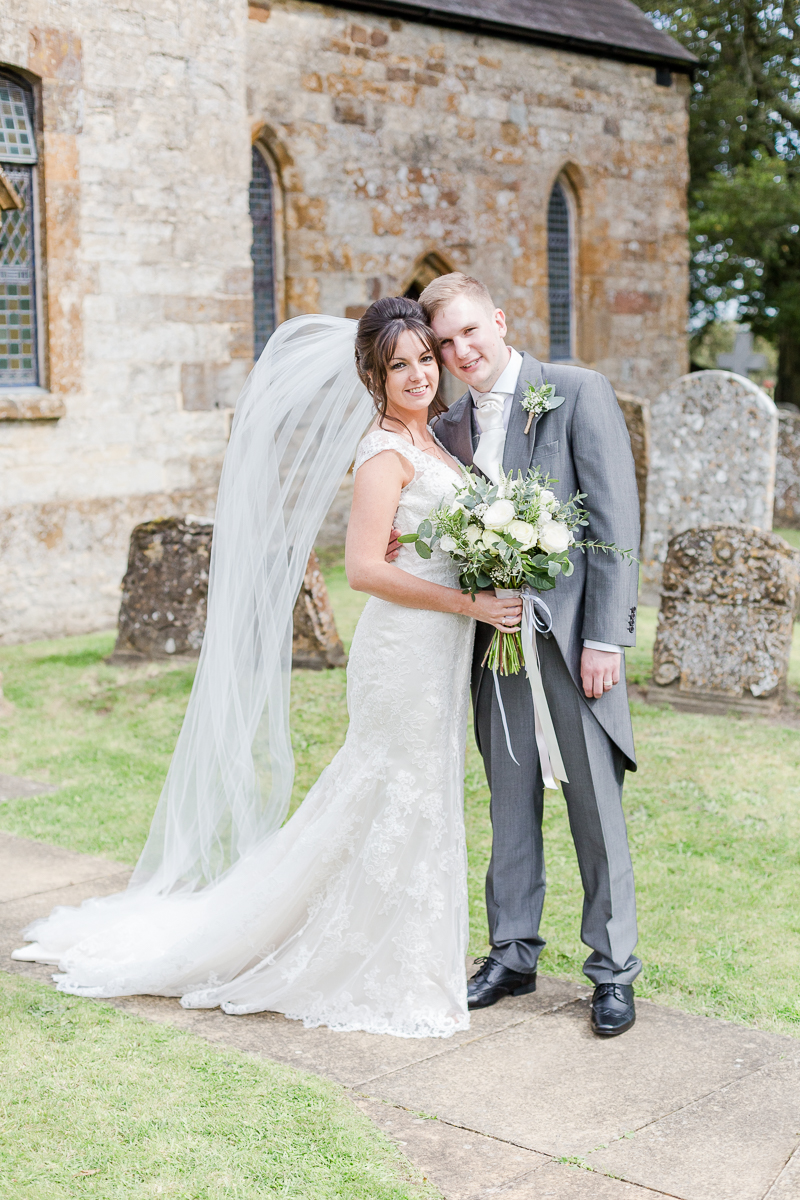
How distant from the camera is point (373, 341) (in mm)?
3861

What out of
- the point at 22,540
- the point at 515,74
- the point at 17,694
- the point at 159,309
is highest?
the point at 515,74

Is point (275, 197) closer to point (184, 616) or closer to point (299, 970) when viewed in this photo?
point (184, 616)

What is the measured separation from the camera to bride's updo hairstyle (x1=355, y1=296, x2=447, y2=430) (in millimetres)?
3824

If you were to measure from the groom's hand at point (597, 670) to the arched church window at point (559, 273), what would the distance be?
13624 millimetres

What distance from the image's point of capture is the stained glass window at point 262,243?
13586 mm

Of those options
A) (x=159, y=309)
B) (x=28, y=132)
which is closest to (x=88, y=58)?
(x=28, y=132)

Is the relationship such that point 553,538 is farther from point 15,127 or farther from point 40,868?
point 15,127

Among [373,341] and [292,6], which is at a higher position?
[292,6]

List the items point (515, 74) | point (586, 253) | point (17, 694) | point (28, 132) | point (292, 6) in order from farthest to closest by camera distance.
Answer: point (586, 253), point (515, 74), point (292, 6), point (28, 132), point (17, 694)

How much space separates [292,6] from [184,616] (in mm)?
7695

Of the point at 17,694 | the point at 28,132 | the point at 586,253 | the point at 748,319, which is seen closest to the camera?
the point at 17,694

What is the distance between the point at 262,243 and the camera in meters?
Answer: 13.8

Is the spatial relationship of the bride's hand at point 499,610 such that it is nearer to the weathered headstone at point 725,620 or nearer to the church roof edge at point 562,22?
the weathered headstone at point 725,620

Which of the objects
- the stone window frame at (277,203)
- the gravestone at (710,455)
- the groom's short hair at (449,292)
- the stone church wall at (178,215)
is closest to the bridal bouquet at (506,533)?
the groom's short hair at (449,292)
